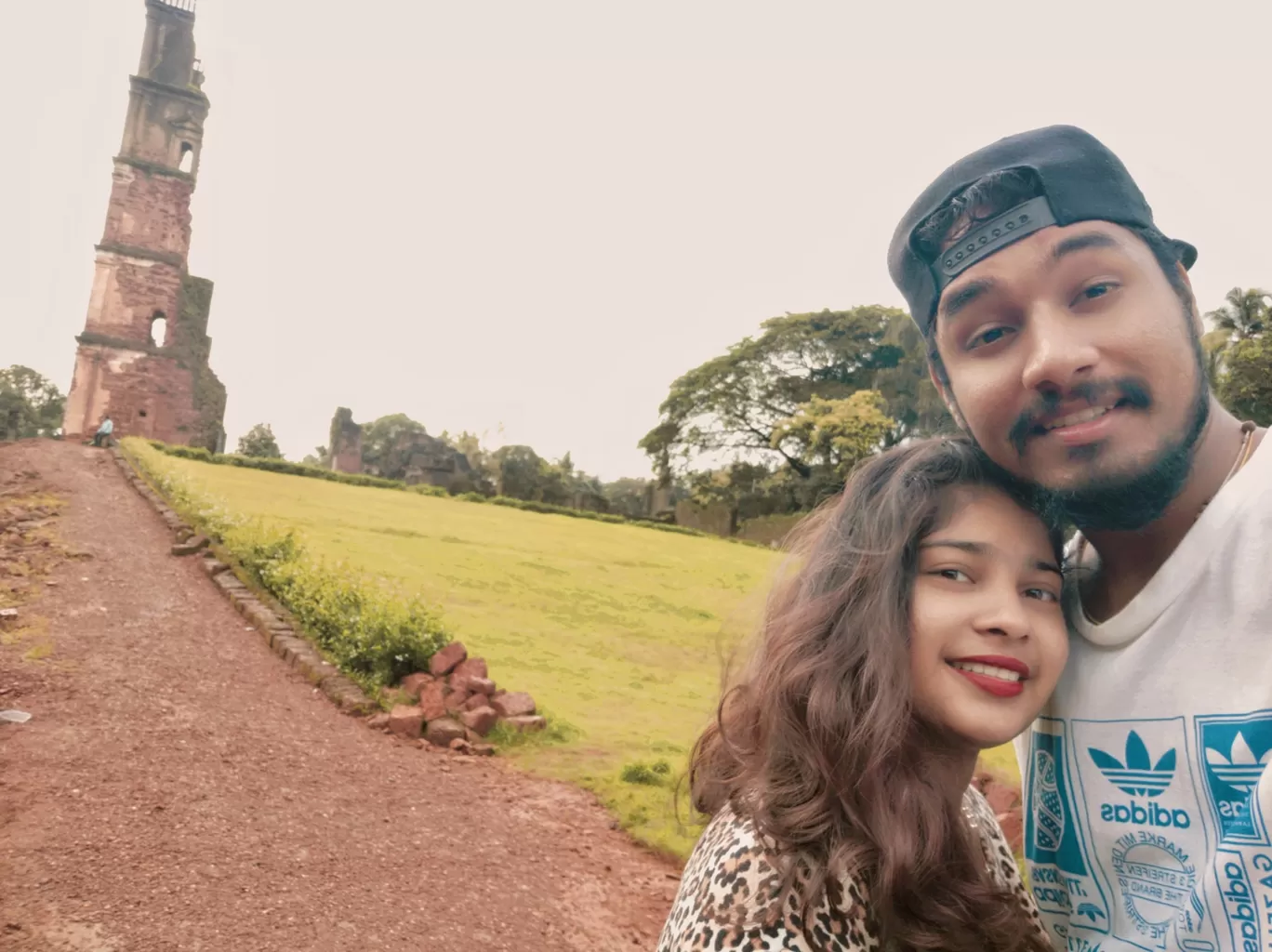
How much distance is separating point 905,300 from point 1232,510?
684mm

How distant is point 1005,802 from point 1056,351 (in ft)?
12.9

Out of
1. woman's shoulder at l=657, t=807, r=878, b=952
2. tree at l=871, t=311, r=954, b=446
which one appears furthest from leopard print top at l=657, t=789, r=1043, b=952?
tree at l=871, t=311, r=954, b=446

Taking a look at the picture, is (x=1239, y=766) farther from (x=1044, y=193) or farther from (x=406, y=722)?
(x=406, y=722)

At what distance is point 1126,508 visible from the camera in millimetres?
1440

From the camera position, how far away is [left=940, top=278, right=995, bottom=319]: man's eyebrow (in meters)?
1.53

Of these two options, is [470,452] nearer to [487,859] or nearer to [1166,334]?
[487,859]

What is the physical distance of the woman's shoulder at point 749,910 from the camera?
132cm

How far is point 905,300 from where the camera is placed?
1.77m

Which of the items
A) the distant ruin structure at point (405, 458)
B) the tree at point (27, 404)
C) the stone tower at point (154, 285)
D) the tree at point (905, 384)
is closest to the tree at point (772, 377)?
the tree at point (905, 384)

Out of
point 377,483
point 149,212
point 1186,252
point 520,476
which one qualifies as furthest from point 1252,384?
point 149,212

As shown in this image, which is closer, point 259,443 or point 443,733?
point 443,733

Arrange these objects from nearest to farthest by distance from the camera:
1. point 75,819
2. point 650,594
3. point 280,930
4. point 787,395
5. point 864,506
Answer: point 864,506
point 280,930
point 75,819
point 650,594
point 787,395

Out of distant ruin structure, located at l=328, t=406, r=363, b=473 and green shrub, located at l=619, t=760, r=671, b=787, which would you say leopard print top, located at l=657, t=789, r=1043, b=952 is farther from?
distant ruin structure, located at l=328, t=406, r=363, b=473

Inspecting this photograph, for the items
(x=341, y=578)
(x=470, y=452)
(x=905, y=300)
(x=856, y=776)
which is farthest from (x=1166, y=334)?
(x=470, y=452)
